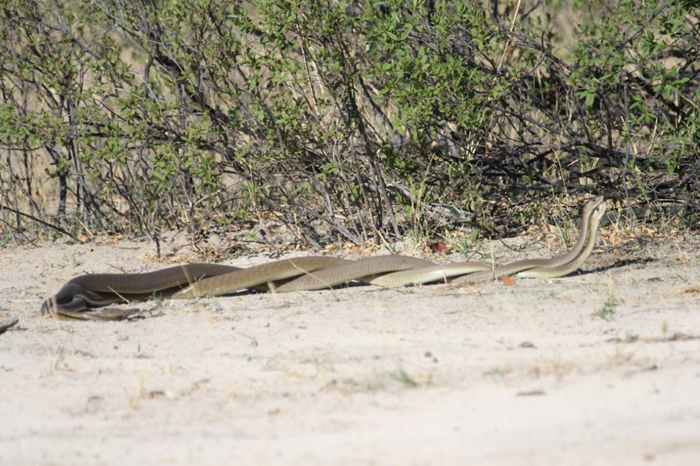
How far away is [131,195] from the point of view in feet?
28.6

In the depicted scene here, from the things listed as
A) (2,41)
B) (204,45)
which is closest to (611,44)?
(204,45)

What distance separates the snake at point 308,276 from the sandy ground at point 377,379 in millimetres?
178

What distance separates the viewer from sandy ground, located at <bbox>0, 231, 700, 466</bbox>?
2.99 m

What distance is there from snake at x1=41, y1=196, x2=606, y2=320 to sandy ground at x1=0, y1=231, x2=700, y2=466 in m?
0.18

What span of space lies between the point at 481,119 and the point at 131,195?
389cm

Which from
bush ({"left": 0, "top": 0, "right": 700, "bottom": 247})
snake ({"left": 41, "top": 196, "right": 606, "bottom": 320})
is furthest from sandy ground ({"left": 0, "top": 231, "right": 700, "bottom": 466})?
bush ({"left": 0, "top": 0, "right": 700, "bottom": 247})

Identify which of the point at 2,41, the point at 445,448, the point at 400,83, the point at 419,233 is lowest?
the point at 445,448

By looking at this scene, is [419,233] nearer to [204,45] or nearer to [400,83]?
[400,83]

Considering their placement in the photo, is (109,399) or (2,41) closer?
(109,399)

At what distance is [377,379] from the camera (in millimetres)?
3730

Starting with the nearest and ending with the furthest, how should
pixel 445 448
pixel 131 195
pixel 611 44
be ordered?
pixel 445 448 < pixel 611 44 < pixel 131 195

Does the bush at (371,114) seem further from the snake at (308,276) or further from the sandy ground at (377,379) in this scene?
the sandy ground at (377,379)

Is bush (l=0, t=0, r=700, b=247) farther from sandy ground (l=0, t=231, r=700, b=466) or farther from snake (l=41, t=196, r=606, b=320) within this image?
sandy ground (l=0, t=231, r=700, b=466)

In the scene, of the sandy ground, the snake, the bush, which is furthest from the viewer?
the bush
